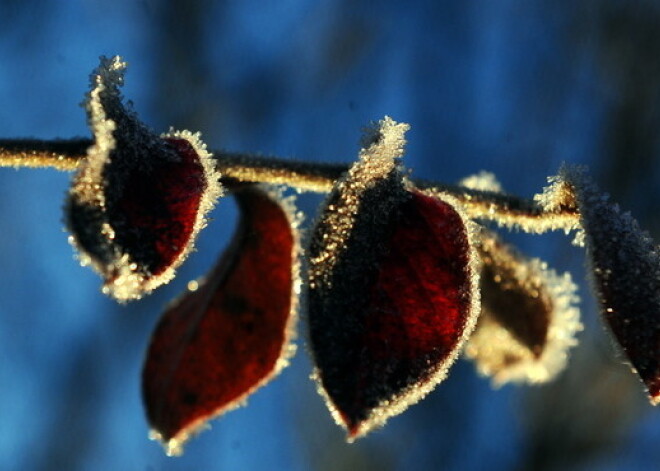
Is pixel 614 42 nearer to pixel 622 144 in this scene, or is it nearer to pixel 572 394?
pixel 622 144

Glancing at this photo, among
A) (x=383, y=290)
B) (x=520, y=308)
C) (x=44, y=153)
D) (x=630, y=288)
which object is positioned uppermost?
(x=520, y=308)

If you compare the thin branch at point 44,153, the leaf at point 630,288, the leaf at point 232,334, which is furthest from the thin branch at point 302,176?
the leaf at point 630,288

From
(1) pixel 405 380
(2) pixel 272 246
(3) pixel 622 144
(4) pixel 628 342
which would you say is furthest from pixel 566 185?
(3) pixel 622 144

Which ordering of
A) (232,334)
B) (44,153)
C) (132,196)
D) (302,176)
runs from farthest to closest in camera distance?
(232,334), (302,176), (44,153), (132,196)

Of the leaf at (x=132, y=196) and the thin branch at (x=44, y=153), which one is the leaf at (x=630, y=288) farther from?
the thin branch at (x=44, y=153)

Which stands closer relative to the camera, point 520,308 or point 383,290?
point 383,290

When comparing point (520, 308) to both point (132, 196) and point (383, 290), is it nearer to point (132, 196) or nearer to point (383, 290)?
point (383, 290)

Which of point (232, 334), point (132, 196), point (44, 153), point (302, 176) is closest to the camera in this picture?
point (132, 196)

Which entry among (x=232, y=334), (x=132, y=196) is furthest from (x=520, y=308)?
(x=132, y=196)
